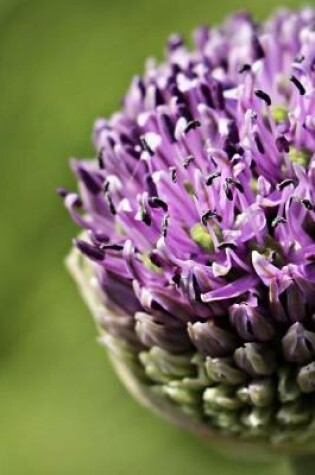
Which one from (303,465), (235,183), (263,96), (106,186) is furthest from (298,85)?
(303,465)

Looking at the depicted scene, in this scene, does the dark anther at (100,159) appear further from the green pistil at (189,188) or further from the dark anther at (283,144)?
the dark anther at (283,144)

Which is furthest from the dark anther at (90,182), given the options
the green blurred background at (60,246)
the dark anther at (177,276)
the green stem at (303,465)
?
the green blurred background at (60,246)

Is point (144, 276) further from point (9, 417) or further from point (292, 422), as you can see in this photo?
point (9, 417)

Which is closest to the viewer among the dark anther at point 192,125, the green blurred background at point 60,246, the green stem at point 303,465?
the dark anther at point 192,125

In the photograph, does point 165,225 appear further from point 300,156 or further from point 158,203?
point 300,156

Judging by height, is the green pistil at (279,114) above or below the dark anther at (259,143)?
above
